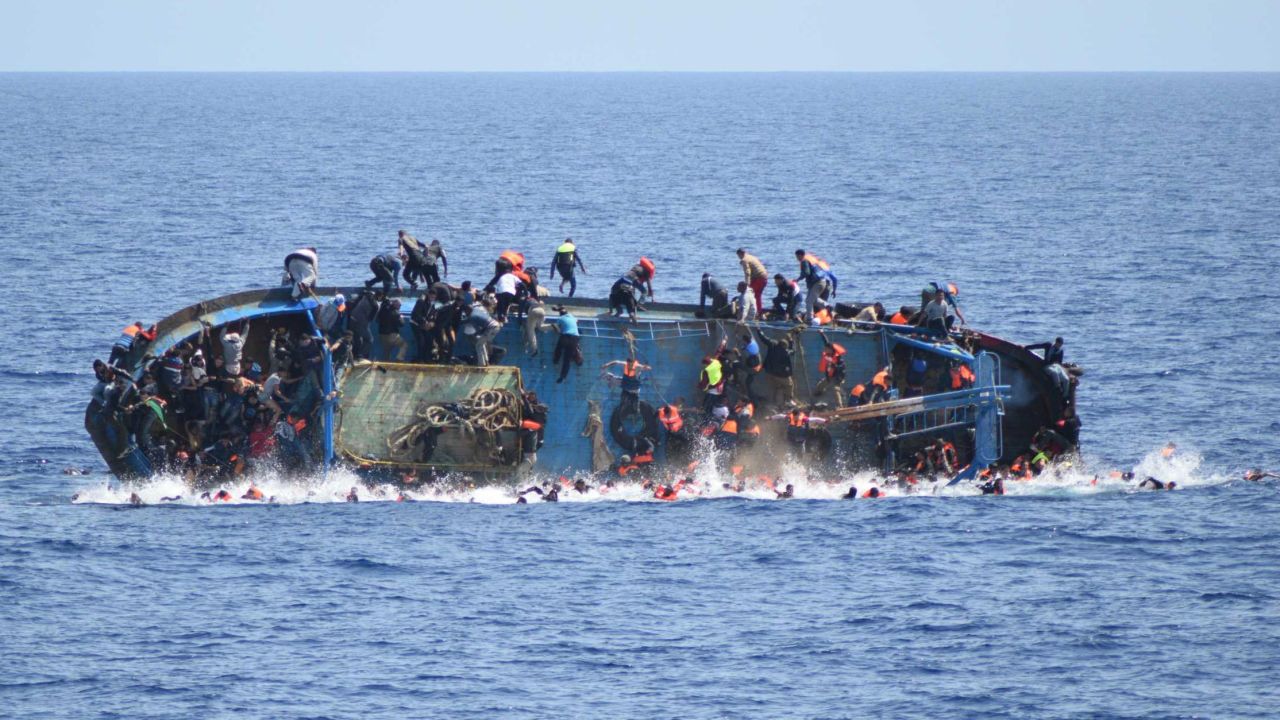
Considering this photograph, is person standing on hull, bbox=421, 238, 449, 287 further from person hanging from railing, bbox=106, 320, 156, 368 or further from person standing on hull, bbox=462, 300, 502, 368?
person hanging from railing, bbox=106, 320, 156, 368

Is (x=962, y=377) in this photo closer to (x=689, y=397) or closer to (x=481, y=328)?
(x=689, y=397)

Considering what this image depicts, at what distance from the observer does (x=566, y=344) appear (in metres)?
65.2

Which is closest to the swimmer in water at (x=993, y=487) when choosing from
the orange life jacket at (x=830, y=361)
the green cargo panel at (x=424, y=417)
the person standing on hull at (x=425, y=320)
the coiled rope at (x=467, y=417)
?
the orange life jacket at (x=830, y=361)

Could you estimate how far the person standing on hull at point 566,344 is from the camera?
6494 centimetres

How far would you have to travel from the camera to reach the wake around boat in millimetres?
63844

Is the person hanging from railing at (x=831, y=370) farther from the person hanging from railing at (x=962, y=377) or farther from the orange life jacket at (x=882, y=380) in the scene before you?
the person hanging from railing at (x=962, y=377)

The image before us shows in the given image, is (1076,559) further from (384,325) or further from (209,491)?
(209,491)

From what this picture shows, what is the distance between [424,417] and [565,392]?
5.30 m

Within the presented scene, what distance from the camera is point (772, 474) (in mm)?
66375

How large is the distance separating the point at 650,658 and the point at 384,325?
19132 millimetres

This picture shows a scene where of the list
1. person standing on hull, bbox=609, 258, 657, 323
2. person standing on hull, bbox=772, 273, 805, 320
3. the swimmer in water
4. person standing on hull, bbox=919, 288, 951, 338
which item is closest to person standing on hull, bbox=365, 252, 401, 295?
person standing on hull, bbox=609, 258, 657, 323

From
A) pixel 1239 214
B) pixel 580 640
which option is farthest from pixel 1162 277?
pixel 580 640

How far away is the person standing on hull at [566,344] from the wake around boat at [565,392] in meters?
0.08

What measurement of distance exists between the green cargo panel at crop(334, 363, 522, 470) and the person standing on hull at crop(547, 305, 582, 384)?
1712 millimetres
